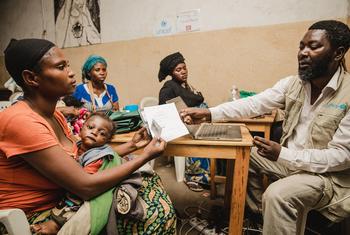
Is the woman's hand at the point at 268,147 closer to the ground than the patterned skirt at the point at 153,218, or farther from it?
farther from it

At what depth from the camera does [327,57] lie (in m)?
1.59

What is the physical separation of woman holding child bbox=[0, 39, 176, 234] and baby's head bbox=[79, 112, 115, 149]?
0.23 meters

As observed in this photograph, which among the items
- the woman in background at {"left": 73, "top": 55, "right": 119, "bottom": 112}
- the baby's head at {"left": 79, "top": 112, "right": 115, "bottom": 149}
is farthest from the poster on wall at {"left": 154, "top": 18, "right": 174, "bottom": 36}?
the baby's head at {"left": 79, "top": 112, "right": 115, "bottom": 149}

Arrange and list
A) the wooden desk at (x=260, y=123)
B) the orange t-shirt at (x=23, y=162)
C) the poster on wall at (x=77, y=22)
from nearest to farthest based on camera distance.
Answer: the orange t-shirt at (x=23, y=162)
the wooden desk at (x=260, y=123)
the poster on wall at (x=77, y=22)

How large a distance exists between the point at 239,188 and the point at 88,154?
35.0 inches

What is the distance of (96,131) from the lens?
4.73 feet

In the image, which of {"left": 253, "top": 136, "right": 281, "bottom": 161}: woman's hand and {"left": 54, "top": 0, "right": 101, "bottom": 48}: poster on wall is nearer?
{"left": 253, "top": 136, "right": 281, "bottom": 161}: woman's hand

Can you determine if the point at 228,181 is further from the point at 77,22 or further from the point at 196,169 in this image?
the point at 77,22

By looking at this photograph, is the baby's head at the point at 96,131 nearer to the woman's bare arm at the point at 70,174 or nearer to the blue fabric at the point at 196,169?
the woman's bare arm at the point at 70,174

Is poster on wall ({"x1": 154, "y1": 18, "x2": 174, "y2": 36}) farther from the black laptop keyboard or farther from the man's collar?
the man's collar

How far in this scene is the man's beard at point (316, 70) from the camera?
160 cm

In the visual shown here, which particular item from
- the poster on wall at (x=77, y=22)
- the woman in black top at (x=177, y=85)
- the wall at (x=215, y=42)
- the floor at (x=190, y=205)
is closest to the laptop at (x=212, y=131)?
the floor at (x=190, y=205)

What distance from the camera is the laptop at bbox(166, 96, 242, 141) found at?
1500 millimetres

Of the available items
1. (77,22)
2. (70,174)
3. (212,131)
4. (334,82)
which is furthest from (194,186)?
(77,22)
